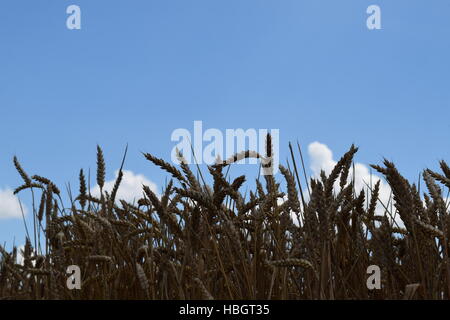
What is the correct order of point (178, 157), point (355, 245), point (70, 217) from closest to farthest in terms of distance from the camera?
point (178, 157) < point (355, 245) < point (70, 217)

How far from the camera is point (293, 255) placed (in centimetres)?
199

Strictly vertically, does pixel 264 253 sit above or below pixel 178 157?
below
